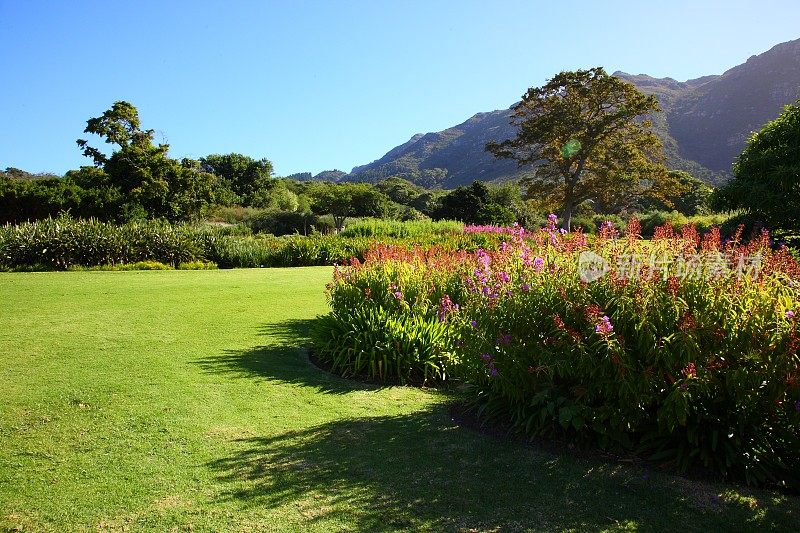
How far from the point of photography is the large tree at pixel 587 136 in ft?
99.0

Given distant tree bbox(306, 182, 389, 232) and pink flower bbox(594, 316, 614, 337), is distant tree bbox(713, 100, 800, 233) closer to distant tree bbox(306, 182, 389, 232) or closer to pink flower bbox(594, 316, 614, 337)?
pink flower bbox(594, 316, 614, 337)

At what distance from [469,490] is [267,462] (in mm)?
1350

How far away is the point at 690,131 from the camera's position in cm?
8419

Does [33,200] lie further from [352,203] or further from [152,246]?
[352,203]

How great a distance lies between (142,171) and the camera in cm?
2678

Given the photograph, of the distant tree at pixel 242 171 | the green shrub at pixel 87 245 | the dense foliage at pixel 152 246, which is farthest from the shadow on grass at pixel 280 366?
the distant tree at pixel 242 171

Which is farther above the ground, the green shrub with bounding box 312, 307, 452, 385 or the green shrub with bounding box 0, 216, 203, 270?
the green shrub with bounding box 0, 216, 203, 270

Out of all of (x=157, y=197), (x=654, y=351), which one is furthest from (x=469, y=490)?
(x=157, y=197)

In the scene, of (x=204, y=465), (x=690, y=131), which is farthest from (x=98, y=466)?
(x=690, y=131)

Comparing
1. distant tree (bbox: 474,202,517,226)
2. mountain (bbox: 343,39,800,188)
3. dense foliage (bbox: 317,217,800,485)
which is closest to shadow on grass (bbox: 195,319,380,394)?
dense foliage (bbox: 317,217,800,485)

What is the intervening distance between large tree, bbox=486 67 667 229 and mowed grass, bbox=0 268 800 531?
90.7 ft

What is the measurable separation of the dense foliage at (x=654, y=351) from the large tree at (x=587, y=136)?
27.5 metres

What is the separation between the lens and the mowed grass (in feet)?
9.18

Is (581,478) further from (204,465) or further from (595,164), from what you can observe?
(595,164)
